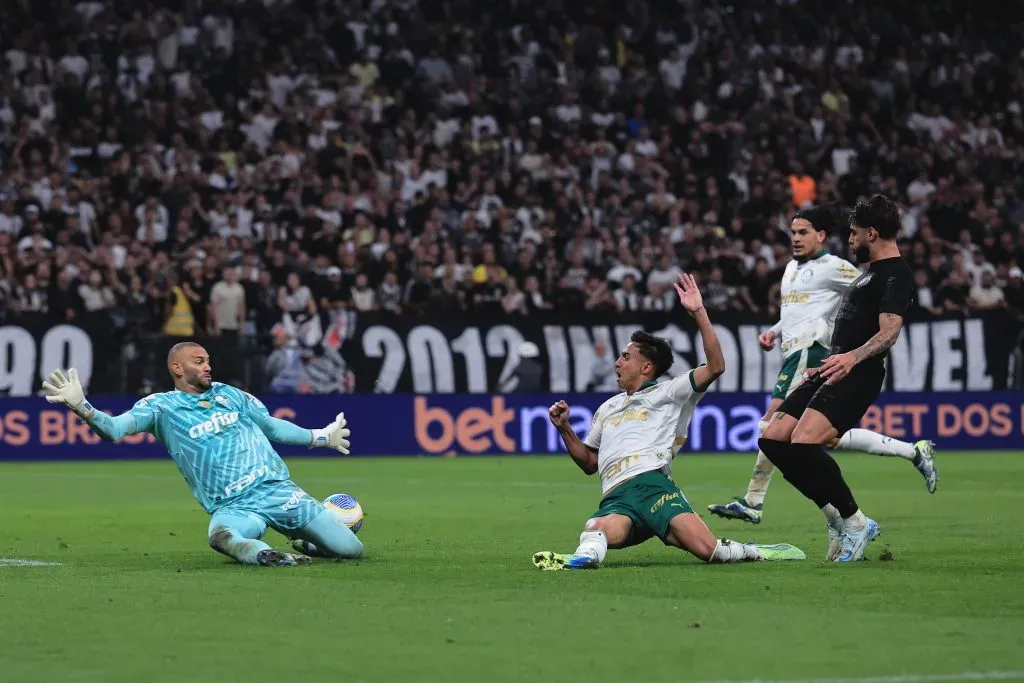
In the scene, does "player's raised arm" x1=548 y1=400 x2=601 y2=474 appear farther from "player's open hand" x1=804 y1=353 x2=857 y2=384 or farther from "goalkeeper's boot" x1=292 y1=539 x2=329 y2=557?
"goalkeeper's boot" x1=292 y1=539 x2=329 y2=557

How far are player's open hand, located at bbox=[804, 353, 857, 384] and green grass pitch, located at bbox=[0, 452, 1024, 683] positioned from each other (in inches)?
43.3

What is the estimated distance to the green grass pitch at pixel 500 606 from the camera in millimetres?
6879

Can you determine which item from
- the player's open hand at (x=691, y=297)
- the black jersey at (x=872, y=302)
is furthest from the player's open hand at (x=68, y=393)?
the black jersey at (x=872, y=302)

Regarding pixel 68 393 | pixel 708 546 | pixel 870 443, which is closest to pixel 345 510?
pixel 68 393

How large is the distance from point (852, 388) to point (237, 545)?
3740 mm

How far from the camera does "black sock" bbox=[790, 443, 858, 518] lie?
10.6 m

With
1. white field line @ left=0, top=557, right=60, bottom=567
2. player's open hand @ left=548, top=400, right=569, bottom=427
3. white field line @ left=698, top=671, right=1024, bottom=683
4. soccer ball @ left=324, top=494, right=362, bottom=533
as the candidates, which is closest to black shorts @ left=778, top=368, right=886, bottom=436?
player's open hand @ left=548, top=400, right=569, bottom=427

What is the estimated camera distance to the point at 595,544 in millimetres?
10289

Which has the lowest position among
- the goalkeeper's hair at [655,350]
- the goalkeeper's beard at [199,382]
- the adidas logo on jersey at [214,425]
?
the adidas logo on jersey at [214,425]

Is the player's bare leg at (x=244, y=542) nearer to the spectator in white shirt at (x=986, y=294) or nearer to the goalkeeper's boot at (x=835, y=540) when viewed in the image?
the goalkeeper's boot at (x=835, y=540)

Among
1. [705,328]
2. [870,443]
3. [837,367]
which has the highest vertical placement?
[705,328]

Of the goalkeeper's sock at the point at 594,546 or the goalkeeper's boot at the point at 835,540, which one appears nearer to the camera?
the goalkeeper's sock at the point at 594,546

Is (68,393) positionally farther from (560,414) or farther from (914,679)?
(914,679)

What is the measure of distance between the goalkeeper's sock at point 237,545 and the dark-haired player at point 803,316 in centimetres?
397
